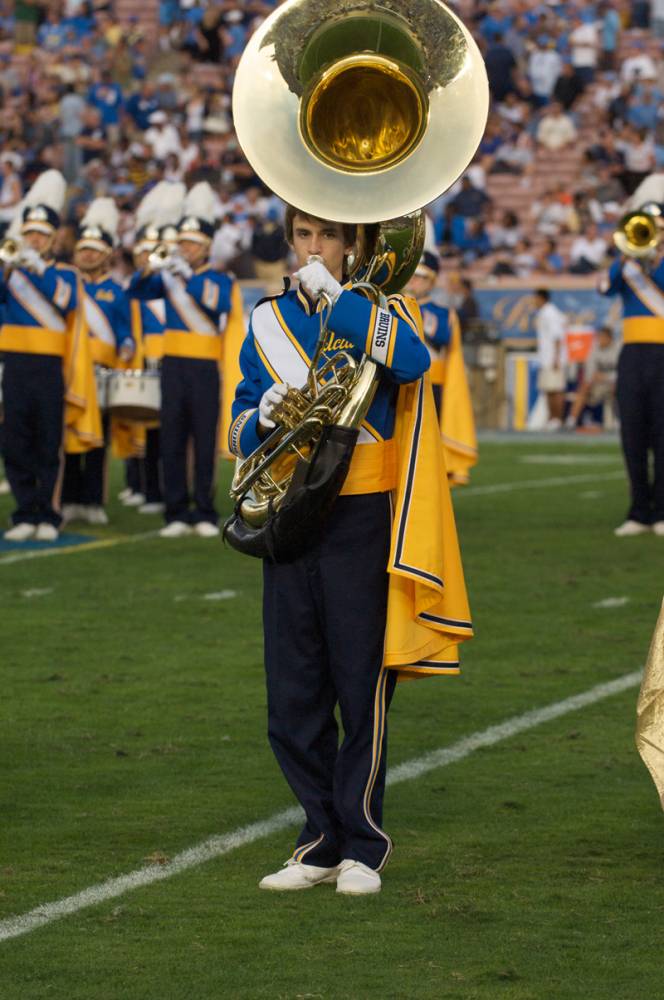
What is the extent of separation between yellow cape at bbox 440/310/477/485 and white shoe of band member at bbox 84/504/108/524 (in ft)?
8.00

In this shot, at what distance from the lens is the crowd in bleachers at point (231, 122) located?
26469 millimetres

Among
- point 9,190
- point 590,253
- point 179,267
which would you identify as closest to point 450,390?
point 179,267

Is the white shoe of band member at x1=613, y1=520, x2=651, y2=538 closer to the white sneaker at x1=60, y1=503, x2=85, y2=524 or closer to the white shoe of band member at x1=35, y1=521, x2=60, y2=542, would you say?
the white shoe of band member at x1=35, y1=521, x2=60, y2=542

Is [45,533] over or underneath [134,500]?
over

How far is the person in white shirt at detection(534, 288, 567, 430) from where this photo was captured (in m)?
23.5

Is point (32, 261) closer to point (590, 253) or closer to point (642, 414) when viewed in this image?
point (642, 414)

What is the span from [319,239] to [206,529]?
8330 mm

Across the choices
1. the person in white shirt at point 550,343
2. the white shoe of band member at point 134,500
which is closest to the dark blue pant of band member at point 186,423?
the white shoe of band member at point 134,500

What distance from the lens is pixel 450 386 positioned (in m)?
13.4

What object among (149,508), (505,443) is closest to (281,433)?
(149,508)

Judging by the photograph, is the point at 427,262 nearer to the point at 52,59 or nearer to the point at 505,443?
the point at 505,443

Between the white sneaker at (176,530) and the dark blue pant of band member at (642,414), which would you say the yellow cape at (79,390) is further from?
the dark blue pant of band member at (642,414)

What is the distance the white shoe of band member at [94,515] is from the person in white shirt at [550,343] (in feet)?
33.5

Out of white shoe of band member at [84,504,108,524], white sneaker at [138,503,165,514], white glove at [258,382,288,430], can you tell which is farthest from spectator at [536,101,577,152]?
white glove at [258,382,288,430]
